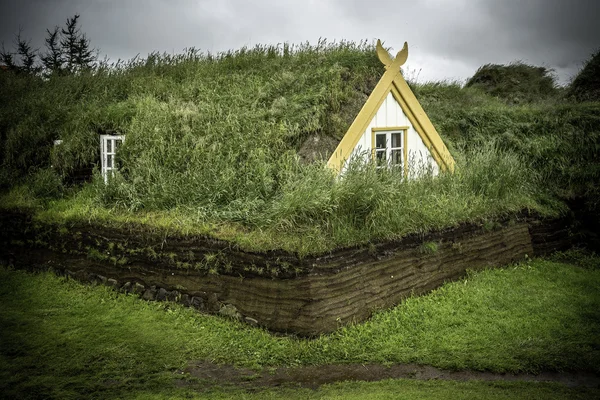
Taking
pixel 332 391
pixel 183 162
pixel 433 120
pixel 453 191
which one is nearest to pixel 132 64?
pixel 183 162

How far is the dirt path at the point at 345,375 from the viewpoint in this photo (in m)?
6.55

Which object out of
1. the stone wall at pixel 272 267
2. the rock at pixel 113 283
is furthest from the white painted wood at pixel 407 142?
the rock at pixel 113 283

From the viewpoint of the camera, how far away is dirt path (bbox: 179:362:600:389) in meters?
6.55

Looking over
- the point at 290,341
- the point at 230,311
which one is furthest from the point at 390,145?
the point at 290,341

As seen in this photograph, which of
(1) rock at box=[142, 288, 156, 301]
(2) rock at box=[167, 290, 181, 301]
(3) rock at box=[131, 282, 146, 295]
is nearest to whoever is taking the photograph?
(2) rock at box=[167, 290, 181, 301]

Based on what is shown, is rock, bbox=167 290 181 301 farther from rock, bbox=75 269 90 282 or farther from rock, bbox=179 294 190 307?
rock, bbox=75 269 90 282

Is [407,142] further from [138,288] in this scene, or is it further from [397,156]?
[138,288]

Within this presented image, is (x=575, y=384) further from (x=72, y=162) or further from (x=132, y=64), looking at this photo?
(x=132, y=64)

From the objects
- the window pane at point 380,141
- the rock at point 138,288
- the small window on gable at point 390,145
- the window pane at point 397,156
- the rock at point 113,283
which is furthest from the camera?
the window pane at point 397,156

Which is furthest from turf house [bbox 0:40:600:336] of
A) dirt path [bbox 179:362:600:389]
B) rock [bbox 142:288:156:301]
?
dirt path [bbox 179:362:600:389]

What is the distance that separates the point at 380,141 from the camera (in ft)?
35.6

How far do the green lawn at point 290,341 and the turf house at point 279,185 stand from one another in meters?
0.39

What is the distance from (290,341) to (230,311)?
1177mm

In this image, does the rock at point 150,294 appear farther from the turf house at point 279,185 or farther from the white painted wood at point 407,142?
the white painted wood at point 407,142
